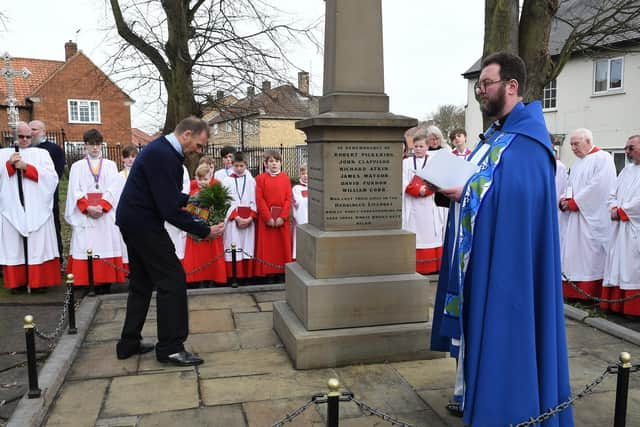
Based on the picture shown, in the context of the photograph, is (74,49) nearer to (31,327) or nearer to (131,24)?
(131,24)

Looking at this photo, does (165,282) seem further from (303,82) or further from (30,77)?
(30,77)

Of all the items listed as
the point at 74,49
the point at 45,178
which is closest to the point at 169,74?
the point at 45,178

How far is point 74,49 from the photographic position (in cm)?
4156

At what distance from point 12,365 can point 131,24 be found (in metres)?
13.6

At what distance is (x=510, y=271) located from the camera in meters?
3.29

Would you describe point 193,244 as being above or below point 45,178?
below

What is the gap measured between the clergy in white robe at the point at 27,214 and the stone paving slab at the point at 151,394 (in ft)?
13.3

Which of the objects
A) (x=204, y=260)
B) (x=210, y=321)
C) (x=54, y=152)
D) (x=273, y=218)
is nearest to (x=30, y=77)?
(x=54, y=152)

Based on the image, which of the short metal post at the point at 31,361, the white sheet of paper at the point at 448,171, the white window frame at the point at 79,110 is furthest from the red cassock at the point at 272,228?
the white window frame at the point at 79,110

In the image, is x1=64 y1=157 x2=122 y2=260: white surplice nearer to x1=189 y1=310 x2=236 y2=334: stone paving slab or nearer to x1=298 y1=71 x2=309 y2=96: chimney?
x1=189 y1=310 x2=236 y2=334: stone paving slab

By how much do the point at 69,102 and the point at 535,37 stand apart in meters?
35.5

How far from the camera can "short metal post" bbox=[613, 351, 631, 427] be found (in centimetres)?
329

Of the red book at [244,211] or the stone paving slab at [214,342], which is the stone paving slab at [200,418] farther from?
the red book at [244,211]

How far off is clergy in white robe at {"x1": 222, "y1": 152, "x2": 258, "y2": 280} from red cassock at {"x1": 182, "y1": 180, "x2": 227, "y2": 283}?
0.24 m
